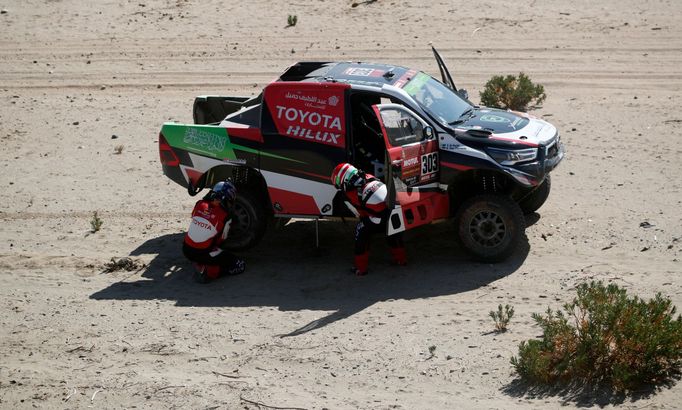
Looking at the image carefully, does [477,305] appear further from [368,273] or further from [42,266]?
[42,266]

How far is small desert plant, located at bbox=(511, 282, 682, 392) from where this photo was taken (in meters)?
8.58

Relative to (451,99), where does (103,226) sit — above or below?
below

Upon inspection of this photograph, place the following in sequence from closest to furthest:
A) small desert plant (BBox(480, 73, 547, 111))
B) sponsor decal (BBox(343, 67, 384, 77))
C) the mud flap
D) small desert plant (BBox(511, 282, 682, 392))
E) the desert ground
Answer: small desert plant (BBox(511, 282, 682, 392)) < the desert ground < the mud flap < sponsor decal (BBox(343, 67, 384, 77)) < small desert plant (BBox(480, 73, 547, 111))

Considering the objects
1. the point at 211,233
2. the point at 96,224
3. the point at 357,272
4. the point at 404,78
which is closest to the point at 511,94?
the point at 404,78

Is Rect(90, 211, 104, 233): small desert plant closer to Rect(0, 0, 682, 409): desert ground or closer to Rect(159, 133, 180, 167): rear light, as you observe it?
Rect(0, 0, 682, 409): desert ground

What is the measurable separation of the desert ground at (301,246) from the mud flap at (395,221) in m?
0.58

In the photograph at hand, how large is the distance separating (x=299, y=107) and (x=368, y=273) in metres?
2.15

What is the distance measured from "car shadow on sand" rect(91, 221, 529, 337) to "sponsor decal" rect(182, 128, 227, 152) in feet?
4.80

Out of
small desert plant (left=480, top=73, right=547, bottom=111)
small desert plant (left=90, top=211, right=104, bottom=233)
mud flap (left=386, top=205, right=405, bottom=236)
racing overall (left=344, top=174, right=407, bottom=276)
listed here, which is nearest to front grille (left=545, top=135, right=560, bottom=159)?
mud flap (left=386, top=205, right=405, bottom=236)

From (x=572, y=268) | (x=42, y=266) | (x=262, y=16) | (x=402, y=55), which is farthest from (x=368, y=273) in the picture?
(x=262, y=16)

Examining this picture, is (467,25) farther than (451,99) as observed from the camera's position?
Yes

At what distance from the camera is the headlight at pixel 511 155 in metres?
11.3

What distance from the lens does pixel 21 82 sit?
2141cm

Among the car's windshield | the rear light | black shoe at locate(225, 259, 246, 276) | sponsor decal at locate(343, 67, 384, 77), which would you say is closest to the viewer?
the car's windshield
